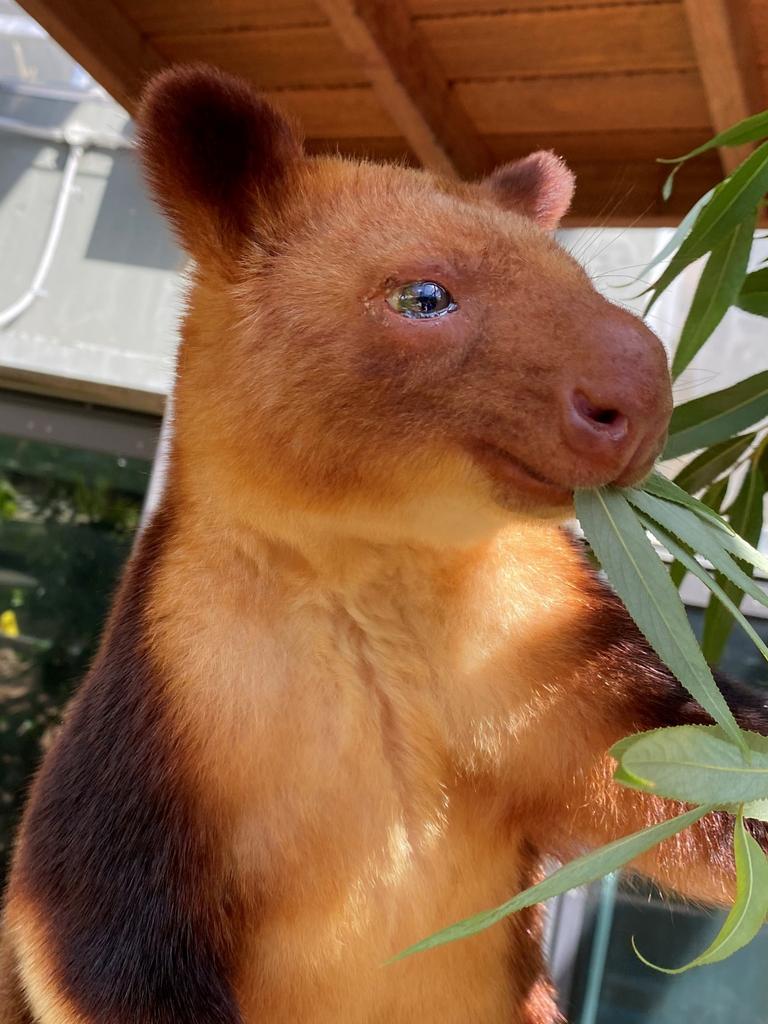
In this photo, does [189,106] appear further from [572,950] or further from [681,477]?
[572,950]

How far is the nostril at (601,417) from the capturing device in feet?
2.78

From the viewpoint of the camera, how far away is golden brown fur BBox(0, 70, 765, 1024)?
3.26ft

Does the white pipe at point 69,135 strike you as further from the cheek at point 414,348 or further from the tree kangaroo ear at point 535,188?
the cheek at point 414,348

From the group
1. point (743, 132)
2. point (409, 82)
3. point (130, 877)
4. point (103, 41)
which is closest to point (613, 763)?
point (130, 877)

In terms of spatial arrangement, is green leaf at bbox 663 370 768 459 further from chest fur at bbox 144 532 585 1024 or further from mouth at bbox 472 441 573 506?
mouth at bbox 472 441 573 506

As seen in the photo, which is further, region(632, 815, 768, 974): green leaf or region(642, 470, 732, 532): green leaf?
region(642, 470, 732, 532): green leaf

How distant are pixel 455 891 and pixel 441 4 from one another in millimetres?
1446

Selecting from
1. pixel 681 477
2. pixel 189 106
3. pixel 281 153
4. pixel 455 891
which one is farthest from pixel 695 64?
pixel 455 891

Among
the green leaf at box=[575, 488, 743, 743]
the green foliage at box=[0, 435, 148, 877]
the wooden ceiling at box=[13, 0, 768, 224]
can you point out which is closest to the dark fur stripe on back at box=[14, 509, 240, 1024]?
the green leaf at box=[575, 488, 743, 743]

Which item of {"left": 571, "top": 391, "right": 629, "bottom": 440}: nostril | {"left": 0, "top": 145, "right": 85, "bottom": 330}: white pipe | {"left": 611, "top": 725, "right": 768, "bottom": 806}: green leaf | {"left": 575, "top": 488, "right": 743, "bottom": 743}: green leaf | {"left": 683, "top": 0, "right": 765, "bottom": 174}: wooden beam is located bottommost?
{"left": 611, "top": 725, "right": 768, "bottom": 806}: green leaf

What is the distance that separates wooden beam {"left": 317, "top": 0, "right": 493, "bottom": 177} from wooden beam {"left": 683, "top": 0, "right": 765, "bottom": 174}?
1.59 feet

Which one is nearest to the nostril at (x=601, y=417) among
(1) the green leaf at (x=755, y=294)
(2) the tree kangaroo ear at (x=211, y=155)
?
(2) the tree kangaroo ear at (x=211, y=155)

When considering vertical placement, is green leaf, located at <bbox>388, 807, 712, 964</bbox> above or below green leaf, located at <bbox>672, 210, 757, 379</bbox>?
below

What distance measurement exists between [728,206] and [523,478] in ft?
1.56
